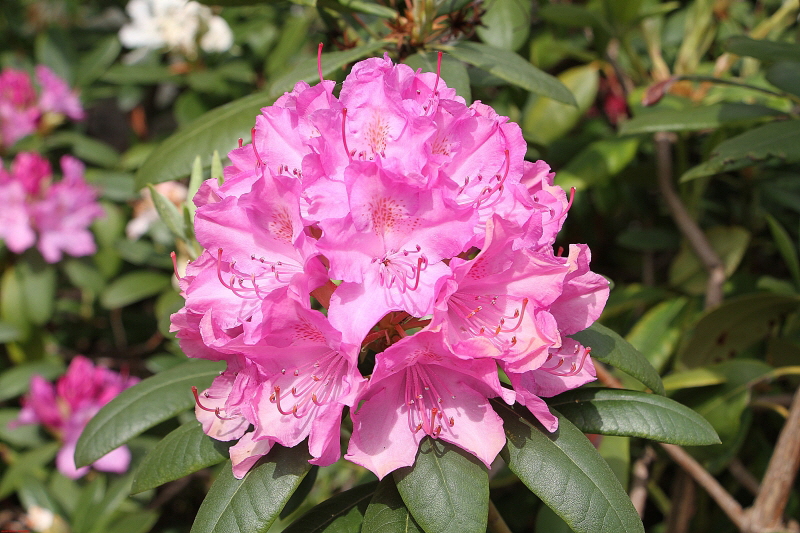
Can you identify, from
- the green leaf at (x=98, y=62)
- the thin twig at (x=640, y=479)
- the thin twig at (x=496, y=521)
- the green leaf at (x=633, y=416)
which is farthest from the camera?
the green leaf at (x=98, y=62)

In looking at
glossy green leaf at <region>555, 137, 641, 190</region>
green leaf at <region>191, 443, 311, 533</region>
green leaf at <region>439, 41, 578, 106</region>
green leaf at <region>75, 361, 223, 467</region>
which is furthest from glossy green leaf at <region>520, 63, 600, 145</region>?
green leaf at <region>191, 443, 311, 533</region>

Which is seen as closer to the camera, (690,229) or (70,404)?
(690,229)

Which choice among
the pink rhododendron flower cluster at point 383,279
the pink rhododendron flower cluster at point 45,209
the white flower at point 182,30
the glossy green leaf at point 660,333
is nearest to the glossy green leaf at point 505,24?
the pink rhododendron flower cluster at point 383,279

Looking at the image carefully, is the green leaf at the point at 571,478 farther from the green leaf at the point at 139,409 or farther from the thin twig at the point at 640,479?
the thin twig at the point at 640,479

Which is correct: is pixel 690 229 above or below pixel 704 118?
below

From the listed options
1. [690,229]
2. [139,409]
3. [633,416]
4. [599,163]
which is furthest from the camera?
[690,229]

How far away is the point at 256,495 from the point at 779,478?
96cm

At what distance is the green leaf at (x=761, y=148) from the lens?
110 cm

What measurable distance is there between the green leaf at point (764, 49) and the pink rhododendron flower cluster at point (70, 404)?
193 centimetres

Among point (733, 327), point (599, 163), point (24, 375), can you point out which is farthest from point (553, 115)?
point (24, 375)

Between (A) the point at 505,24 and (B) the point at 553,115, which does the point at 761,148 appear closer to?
(A) the point at 505,24

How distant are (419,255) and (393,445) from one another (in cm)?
22

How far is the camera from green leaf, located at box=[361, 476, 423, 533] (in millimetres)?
818

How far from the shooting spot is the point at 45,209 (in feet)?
7.39
